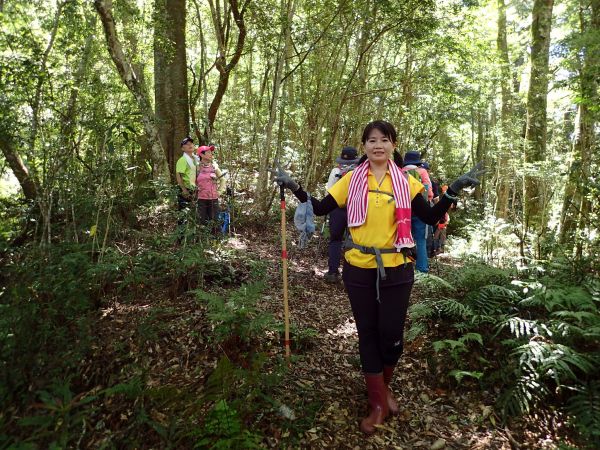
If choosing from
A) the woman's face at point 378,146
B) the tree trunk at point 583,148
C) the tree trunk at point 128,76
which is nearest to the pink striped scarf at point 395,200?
the woman's face at point 378,146

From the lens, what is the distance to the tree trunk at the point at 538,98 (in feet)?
32.3

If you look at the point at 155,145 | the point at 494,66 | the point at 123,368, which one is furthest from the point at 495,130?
the point at 123,368

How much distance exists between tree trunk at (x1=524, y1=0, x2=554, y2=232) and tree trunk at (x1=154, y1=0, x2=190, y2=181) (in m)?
8.77

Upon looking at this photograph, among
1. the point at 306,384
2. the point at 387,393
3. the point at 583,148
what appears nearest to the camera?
the point at 387,393

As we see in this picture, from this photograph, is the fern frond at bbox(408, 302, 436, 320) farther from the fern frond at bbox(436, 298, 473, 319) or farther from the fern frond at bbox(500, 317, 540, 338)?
the fern frond at bbox(500, 317, 540, 338)

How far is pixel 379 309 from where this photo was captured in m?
3.34

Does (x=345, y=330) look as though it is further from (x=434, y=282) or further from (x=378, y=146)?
(x=378, y=146)

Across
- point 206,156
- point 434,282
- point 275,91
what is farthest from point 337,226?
point 275,91

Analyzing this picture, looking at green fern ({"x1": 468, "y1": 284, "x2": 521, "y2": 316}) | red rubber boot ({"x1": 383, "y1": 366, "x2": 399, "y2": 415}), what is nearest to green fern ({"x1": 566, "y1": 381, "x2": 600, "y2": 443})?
green fern ({"x1": 468, "y1": 284, "x2": 521, "y2": 316})

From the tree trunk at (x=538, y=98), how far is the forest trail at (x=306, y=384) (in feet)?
23.4

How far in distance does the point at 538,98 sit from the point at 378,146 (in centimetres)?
893

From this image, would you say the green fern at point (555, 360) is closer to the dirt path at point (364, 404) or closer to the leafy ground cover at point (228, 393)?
the leafy ground cover at point (228, 393)

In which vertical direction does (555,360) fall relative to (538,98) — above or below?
below

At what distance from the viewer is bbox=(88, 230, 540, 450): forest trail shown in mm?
3312
